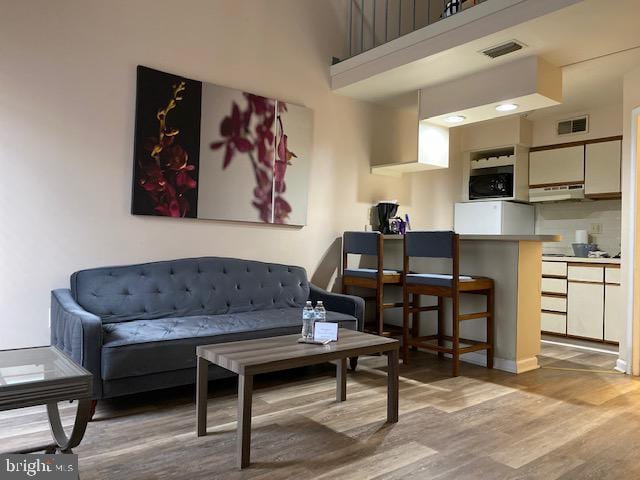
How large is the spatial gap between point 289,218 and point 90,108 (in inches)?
68.7

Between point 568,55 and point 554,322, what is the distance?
2.70 meters

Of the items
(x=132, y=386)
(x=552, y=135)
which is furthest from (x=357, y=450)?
(x=552, y=135)

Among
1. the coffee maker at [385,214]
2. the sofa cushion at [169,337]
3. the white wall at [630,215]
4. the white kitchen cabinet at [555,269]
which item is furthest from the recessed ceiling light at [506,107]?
the sofa cushion at [169,337]

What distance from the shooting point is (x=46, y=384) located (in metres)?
1.62

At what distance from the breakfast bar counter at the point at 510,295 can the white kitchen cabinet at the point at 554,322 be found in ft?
4.60

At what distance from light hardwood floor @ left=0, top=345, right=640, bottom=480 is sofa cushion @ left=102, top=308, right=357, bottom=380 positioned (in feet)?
0.85

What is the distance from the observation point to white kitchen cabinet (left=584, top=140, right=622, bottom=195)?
4.99 meters

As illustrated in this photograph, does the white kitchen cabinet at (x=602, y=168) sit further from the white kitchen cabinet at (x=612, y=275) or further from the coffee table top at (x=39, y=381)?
the coffee table top at (x=39, y=381)

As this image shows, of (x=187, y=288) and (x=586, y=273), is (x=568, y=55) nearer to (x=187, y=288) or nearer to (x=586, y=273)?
(x=586, y=273)

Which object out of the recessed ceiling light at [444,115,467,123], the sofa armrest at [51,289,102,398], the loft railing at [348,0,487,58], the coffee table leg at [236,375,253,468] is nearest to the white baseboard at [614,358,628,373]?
the recessed ceiling light at [444,115,467,123]

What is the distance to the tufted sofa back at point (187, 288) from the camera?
314 cm

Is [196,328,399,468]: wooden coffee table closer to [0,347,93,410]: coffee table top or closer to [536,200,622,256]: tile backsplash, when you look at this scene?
[0,347,93,410]: coffee table top

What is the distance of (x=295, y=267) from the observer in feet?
13.6

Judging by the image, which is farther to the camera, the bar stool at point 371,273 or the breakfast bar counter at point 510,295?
the bar stool at point 371,273
